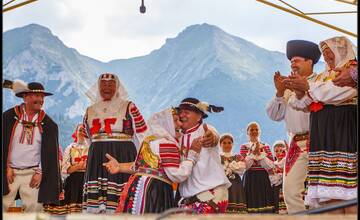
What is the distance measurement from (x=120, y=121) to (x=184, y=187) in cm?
168

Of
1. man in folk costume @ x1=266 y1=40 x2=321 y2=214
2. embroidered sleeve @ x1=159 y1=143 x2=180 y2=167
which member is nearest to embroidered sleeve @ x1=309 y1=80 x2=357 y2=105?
man in folk costume @ x1=266 y1=40 x2=321 y2=214

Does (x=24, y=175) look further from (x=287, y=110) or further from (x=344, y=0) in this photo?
(x=344, y=0)

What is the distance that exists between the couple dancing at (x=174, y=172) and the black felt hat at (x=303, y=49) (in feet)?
2.67

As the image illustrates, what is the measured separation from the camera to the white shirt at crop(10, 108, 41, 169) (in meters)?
6.66

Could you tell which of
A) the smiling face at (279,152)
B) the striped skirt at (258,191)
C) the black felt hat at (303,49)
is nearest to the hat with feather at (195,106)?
the black felt hat at (303,49)

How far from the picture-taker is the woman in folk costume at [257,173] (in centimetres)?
1045

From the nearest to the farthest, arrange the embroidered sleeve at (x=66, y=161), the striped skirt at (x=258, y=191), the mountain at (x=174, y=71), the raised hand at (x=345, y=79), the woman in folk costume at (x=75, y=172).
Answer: the raised hand at (x=345, y=79) → the woman in folk costume at (x=75, y=172) → the embroidered sleeve at (x=66, y=161) → the striped skirt at (x=258, y=191) → the mountain at (x=174, y=71)

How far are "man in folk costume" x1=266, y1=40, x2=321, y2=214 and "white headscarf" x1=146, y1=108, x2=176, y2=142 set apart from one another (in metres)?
0.76

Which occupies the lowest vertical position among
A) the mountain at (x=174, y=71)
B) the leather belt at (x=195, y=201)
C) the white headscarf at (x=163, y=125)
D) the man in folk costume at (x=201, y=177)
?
the leather belt at (x=195, y=201)

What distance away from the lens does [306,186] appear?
5.50 metres

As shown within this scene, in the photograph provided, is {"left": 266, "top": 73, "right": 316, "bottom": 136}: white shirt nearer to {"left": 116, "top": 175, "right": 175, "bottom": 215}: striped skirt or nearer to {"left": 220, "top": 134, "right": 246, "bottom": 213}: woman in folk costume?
{"left": 116, "top": 175, "right": 175, "bottom": 215}: striped skirt

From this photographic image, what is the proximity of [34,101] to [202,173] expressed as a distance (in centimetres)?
207

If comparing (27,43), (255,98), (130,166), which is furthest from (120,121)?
(255,98)

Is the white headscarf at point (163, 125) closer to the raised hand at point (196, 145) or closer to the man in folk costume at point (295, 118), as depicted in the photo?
the raised hand at point (196, 145)
